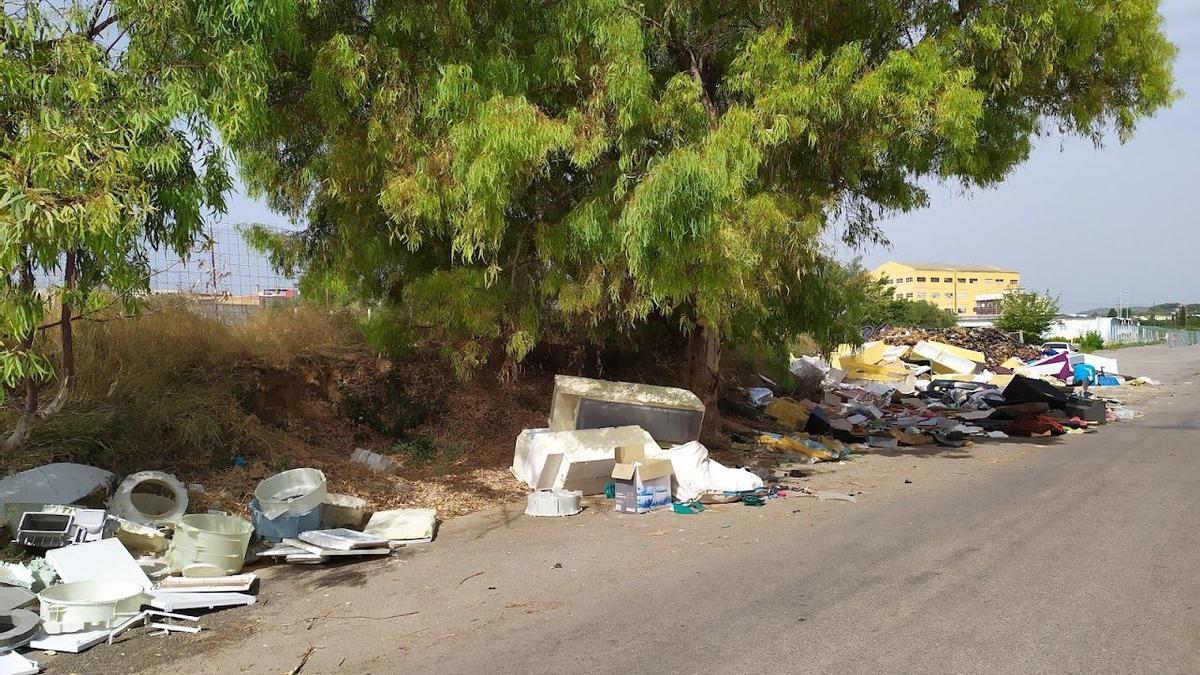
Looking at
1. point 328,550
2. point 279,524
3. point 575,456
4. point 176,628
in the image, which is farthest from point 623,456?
point 176,628

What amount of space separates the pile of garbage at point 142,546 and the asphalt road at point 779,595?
378mm

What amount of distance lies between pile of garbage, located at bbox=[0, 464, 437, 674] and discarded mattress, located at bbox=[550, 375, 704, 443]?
275 cm

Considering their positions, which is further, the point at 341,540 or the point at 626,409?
the point at 626,409

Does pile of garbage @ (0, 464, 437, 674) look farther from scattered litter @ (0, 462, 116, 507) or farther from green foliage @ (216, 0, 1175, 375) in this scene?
green foliage @ (216, 0, 1175, 375)

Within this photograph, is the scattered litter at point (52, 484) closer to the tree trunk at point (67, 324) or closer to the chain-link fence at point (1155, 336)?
the tree trunk at point (67, 324)

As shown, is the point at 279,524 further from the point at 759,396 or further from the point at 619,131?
the point at 759,396

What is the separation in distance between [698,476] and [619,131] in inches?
149

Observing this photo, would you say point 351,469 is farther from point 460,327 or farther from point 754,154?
point 754,154

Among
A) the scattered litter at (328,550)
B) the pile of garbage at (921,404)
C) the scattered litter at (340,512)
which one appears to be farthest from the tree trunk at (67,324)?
the pile of garbage at (921,404)

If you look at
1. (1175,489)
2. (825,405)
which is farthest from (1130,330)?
(1175,489)

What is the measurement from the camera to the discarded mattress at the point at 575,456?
925cm

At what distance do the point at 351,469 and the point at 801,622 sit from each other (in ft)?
20.2

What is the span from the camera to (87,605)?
16.8 feet

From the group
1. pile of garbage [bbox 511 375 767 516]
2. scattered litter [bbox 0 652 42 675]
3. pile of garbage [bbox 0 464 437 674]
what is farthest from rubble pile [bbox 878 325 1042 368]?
scattered litter [bbox 0 652 42 675]
